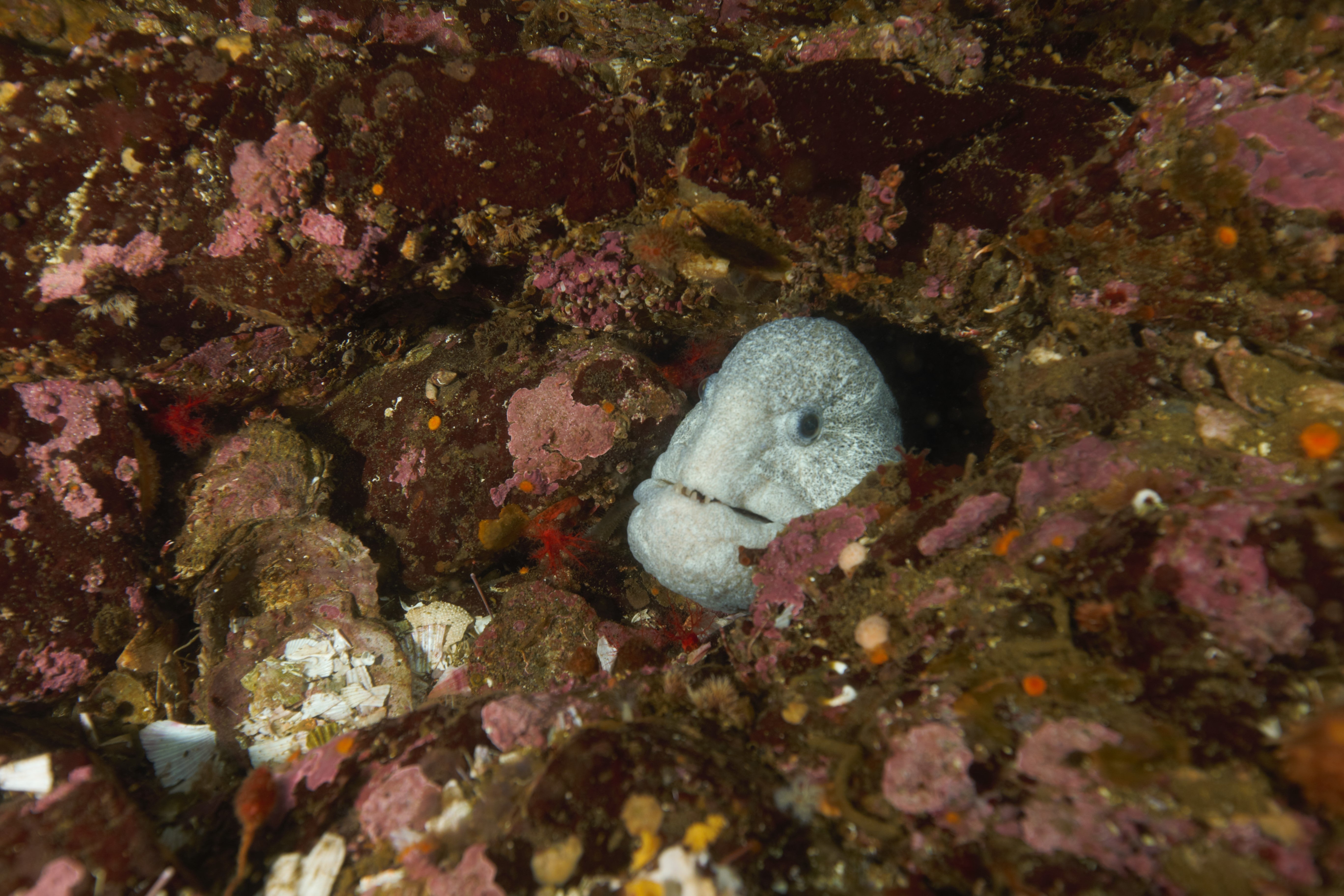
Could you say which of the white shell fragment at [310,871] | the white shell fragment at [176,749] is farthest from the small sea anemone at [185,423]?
the white shell fragment at [310,871]

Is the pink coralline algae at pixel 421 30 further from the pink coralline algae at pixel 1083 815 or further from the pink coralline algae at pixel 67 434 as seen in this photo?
the pink coralline algae at pixel 1083 815

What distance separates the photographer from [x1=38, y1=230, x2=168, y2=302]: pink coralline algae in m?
2.99

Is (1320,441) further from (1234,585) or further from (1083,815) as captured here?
(1083,815)

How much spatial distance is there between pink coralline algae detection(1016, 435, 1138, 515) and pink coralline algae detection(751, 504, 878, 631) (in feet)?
2.15

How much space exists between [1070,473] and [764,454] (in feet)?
5.88

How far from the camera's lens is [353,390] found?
4.41 m

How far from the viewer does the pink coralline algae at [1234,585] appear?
5.44 ft

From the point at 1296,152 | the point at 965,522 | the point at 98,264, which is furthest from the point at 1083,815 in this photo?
the point at 98,264

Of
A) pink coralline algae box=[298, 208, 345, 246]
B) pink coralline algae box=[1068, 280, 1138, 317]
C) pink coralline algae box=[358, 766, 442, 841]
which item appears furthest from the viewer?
pink coralline algae box=[298, 208, 345, 246]

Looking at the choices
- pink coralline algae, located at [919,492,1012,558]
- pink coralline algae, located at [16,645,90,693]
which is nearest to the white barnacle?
pink coralline algae, located at [919,492,1012,558]

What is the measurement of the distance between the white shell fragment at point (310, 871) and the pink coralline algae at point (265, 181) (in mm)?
3027

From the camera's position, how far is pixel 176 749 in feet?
Answer: 11.3

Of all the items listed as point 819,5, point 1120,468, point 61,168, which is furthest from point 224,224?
point 1120,468

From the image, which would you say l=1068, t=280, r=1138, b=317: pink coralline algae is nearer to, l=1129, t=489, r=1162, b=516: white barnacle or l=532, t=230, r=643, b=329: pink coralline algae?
l=1129, t=489, r=1162, b=516: white barnacle
